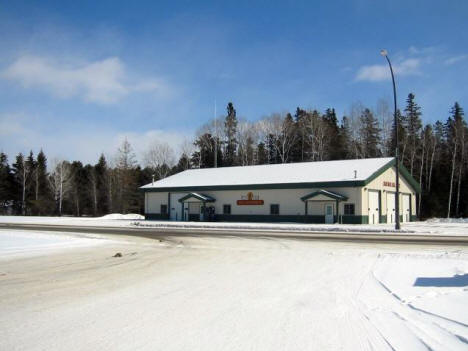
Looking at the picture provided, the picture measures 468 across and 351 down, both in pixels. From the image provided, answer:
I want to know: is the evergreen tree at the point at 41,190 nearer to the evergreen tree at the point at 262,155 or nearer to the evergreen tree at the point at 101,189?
the evergreen tree at the point at 101,189

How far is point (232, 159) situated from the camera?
79.1 meters

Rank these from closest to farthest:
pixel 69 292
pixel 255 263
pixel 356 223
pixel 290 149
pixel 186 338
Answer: pixel 186 338
pixel 69 292
pixel 255 263
pixel 356 223
pixel 290 149

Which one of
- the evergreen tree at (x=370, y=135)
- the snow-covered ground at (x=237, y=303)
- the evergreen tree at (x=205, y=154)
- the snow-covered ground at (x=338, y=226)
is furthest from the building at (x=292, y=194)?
the snow-covered ground at (x=237, y=303)

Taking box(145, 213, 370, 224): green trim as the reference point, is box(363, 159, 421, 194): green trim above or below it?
above

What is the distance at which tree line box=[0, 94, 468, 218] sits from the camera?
64250 millimetres

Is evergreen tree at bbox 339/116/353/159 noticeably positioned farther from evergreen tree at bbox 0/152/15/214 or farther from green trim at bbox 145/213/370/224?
evergreen tree at bbox 0/152/15/214

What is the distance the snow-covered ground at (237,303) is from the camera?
5566 millimetres

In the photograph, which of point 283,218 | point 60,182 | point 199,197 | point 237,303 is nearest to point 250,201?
point 283,218

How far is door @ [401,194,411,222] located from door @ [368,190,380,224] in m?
6.61

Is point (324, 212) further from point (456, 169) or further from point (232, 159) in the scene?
point (232, 159)

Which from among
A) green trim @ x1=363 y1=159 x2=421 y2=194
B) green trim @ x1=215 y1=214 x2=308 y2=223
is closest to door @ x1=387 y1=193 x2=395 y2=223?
green trim @ x1=363 y1=159 x2=421 y2=194

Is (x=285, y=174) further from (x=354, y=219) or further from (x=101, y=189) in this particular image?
(x=101, y=189)

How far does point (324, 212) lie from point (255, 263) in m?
30.6

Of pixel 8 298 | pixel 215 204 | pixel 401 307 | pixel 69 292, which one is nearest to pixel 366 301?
pixel 401 307
